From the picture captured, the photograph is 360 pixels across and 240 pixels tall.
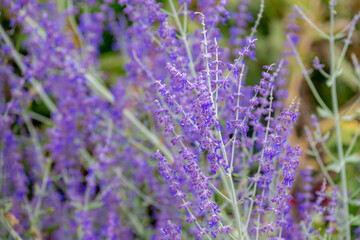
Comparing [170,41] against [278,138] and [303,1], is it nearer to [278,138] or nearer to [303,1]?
[278,138]

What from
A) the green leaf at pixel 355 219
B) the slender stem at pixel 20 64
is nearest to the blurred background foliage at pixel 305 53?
the slender stem at pixel 20 64

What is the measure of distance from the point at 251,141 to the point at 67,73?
4.29 ft

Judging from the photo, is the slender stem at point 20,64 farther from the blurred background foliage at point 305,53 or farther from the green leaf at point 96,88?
the blurred background foliage at point 305,53

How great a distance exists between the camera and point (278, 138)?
1597mm

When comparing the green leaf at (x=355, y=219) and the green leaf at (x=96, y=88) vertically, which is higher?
the green leaf at (x=96, y=88)

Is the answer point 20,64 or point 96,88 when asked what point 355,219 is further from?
point 20,64

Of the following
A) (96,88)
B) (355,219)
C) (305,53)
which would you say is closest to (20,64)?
(96,88)

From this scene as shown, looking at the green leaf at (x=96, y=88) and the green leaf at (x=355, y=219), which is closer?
the green leaf at (x=355, y=219)

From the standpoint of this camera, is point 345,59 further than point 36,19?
Yes

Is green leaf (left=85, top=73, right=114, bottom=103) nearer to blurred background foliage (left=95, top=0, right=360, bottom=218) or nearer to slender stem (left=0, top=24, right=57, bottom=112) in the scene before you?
slender stem (left=0, top=24, right=57, bottom=112)

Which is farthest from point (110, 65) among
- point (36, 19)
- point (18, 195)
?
point (18, 195)

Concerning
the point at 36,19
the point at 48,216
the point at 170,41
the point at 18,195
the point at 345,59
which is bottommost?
the point at 48,216

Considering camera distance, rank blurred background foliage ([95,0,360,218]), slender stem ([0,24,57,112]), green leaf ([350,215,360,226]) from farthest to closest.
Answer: blurred background foliage ([95,0,360,218]) → slender stem ([0,24,57,112]) → green leaf ([350,215,360,226])

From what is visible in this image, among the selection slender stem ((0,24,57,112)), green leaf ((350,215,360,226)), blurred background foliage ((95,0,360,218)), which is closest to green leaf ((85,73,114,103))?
slender stem ((0,24,57,112))
